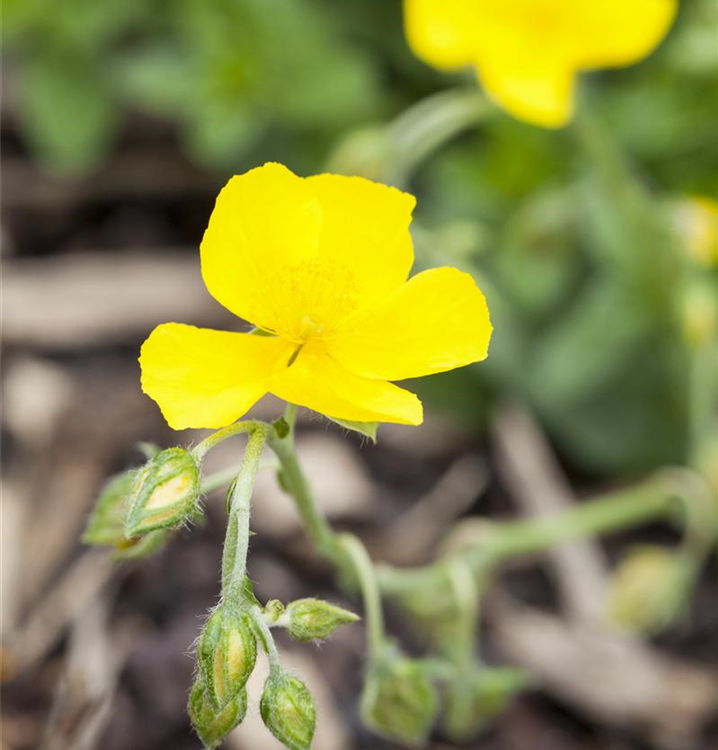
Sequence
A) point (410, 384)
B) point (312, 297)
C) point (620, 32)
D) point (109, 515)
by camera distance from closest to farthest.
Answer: point (312, 297) < point (109, 515) < point (620, 32) < point (410, 384)

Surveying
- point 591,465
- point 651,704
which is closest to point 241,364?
point 651,704

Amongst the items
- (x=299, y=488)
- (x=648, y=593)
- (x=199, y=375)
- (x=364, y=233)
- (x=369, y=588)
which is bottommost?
(x=648, y=593)

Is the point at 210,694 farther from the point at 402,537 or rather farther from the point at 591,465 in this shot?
the point at 591,465

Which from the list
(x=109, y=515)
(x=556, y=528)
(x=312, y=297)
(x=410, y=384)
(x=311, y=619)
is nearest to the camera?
(x=311, y=619)

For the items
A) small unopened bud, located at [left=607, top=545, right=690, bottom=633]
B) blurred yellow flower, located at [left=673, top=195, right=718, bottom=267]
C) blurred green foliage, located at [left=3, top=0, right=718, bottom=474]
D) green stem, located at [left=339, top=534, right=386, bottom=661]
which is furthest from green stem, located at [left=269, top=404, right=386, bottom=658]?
blurred yellow flower, located at [left=673, top=195, right=718, bottom=267]

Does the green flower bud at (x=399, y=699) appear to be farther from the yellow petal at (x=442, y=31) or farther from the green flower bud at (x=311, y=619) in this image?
the yellow petal at (x=442, y=31)

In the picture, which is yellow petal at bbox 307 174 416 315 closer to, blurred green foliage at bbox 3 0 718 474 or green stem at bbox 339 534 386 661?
green stem at bbox 339 534 386 661

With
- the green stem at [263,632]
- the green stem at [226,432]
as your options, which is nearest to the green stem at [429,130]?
the green stem at [226,432]

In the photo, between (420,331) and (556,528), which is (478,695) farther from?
(420,331)

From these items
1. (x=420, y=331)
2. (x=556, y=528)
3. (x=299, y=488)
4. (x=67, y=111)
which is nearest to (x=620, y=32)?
(x=556, y=528)
